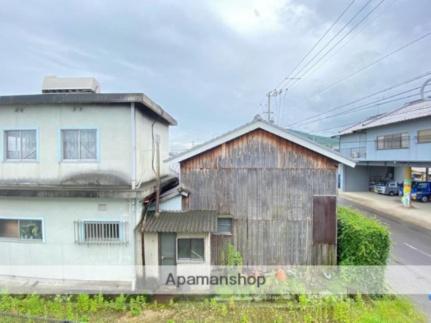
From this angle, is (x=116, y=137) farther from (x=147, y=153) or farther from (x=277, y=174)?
(x=277, y=174)

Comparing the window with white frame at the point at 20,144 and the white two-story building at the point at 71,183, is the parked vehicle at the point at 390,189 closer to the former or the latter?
the white two-story building at the point at 71,183

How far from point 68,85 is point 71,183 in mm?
3399

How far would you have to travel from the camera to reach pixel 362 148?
2747 cm

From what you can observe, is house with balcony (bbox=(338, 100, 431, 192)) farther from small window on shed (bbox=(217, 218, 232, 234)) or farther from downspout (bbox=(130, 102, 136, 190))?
downspout (bbox=(130, 102, 136, 190))

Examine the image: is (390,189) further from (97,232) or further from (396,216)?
(97,232)

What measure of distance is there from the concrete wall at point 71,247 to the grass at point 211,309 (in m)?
0.88

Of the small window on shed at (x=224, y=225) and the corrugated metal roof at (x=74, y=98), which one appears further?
the small window on shed at (x=224, y=225)

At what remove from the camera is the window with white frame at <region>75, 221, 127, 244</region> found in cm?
804

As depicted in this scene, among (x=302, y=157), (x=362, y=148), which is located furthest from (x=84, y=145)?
(x=362, y=148)

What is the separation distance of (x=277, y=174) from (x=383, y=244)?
12.9 ft

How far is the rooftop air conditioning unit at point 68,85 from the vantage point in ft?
28.3

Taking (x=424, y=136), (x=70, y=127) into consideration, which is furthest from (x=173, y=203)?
(x=424, y=136)

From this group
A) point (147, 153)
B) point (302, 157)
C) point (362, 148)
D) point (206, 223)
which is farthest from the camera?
point (362, 148)

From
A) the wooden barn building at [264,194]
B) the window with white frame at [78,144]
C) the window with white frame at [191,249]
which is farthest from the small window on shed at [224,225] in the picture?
the window with white frame at [78,144]
